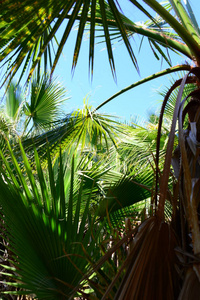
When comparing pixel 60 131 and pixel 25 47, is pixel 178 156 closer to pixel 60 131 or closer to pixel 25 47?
pixel 25 47

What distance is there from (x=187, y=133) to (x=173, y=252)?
1.20ft

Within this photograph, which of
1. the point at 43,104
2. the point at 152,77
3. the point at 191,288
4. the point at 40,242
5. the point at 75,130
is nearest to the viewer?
the point at 191,288

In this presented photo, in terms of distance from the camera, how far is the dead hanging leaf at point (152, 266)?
0.53 meters

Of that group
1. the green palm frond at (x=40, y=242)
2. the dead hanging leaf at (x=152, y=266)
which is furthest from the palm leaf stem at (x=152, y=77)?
the dead hanging leaf at (x=152, y=266)

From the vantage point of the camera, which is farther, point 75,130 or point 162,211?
point 75,130

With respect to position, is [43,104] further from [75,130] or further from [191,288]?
[191,288]

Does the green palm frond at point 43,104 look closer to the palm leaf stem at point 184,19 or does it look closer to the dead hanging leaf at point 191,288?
the palm leaf stem at point 184,19

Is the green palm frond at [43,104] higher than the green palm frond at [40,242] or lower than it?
higher

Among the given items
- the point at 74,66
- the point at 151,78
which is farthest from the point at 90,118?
the point at 74,66

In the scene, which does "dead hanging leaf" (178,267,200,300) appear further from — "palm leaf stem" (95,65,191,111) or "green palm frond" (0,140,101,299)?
"palm leaf stem" (95,65,191,111)

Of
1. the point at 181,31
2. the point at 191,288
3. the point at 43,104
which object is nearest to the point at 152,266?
the point at 191,288

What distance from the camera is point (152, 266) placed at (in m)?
0.58

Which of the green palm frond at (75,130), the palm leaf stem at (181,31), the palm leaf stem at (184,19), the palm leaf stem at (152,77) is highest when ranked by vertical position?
the palm leaf stem at (184,19)

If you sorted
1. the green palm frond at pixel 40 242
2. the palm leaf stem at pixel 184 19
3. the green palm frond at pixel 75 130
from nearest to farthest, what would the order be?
the green palm frond at pixel 40 242
the palm leaf stem at pixel 184 19
the green palm frond at pixel 75 130
